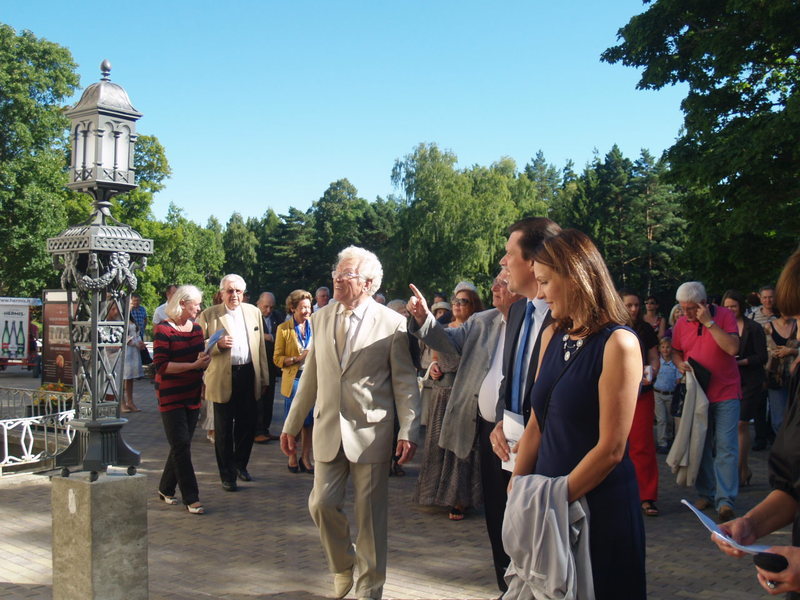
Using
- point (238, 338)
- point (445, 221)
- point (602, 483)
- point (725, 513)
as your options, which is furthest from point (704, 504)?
point (445, 221)

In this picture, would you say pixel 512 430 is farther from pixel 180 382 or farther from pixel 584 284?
pixel 180 382

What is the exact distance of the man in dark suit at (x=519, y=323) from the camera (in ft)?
13.4

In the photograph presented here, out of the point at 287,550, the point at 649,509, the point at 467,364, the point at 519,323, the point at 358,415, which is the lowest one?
the point at 287,550

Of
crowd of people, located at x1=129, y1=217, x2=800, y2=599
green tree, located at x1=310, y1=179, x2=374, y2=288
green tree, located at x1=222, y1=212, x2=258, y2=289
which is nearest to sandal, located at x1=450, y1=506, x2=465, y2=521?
crowd of people, located at x1=129, y1=217, x2=800, y2=599

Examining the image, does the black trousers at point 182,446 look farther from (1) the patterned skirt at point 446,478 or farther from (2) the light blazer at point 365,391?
(2) the light blazer at point 365,391

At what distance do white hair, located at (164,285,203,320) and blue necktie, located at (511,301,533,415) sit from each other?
3.74m

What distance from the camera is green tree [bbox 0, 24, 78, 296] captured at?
41.2 m

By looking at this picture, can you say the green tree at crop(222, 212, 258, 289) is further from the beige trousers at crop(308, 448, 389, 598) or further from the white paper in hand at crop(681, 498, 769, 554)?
the white paper in hand at crop(681, 498, 769, 554)

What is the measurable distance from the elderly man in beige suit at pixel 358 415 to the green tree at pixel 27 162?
3977 centimetres

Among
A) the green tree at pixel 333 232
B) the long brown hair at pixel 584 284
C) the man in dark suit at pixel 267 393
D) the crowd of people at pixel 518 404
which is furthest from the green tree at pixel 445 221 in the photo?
the long brown hair at pixel 584 284

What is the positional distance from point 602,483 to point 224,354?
222 inches

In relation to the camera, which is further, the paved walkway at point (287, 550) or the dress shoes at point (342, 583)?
the paved walkway at point (287, 550)

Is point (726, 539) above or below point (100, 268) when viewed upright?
below

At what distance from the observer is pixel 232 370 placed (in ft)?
26.3
